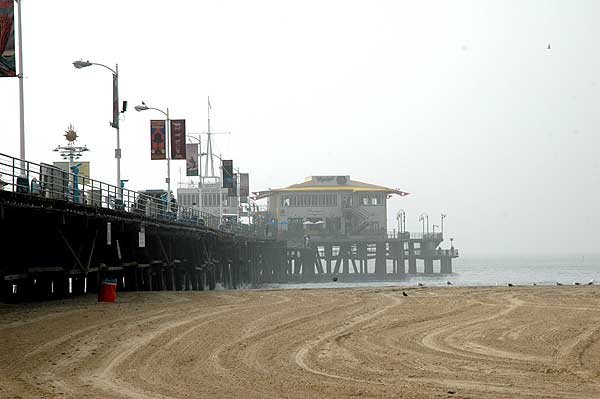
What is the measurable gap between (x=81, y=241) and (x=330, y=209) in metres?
87.2

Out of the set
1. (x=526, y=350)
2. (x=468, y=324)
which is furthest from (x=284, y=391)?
(x=468, y=324)

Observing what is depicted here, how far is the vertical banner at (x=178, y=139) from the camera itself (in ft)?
158

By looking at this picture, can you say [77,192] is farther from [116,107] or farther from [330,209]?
[330,209]

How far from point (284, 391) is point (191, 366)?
2310mm

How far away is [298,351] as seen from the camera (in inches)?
563

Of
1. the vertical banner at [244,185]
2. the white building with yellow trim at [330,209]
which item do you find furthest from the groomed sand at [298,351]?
the white building with yellow trim at [330,209]

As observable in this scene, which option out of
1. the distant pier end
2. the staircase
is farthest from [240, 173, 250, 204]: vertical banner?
the staircase

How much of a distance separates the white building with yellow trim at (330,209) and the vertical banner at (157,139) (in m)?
68.9

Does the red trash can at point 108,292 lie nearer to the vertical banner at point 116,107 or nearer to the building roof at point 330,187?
the vertical banner at point 116,107

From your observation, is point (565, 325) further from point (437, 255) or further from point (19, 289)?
point (437, 255)

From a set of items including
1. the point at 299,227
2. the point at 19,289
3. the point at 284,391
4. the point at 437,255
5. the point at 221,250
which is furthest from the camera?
the point at 437,255

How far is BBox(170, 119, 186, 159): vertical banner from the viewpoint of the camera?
158 ft

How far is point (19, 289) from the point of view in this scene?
29.6m

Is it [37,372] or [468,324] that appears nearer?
[37,372]
